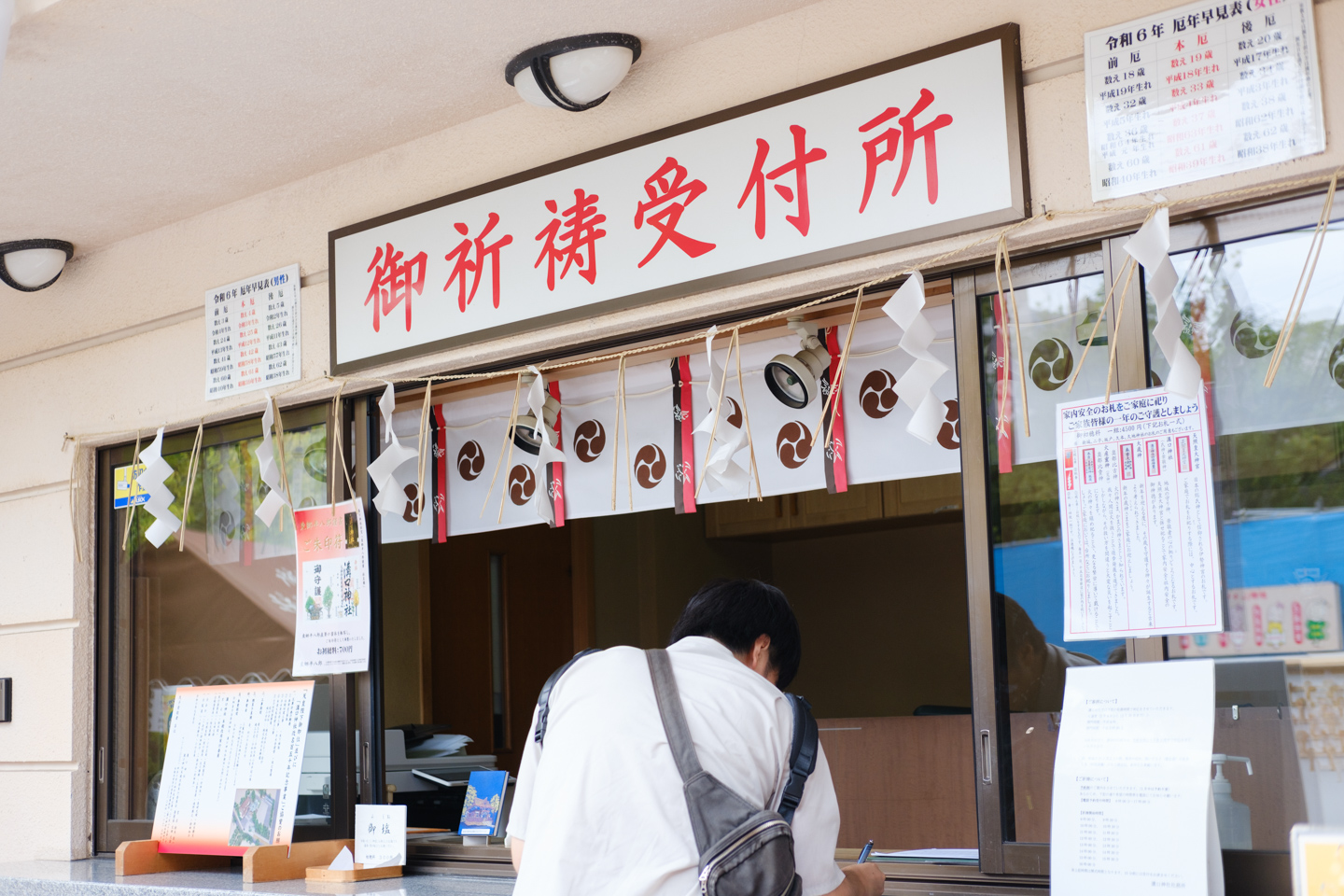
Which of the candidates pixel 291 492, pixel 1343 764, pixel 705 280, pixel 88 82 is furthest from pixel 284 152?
pixel 1343 764

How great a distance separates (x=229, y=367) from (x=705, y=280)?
1.80 m

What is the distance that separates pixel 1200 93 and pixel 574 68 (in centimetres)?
144

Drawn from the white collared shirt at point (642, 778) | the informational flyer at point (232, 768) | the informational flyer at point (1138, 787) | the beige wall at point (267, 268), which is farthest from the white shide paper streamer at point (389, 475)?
the informational flyer at point (1138, 787)

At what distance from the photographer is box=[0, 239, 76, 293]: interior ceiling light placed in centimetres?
429

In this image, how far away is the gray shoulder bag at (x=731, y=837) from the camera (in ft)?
6.31

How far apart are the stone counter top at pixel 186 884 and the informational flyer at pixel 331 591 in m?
0.61

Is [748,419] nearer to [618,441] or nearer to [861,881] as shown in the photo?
[618,441]

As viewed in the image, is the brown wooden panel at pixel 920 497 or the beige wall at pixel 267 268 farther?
the brown wooden panel at pixel 920 497

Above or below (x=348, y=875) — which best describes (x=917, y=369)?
above

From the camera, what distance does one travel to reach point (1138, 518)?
2.37 metres

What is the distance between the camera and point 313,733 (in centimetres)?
369

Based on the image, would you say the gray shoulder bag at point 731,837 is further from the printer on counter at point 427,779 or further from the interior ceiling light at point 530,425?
the printer on counter at point 427,779

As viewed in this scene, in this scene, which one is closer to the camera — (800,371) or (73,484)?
(800,371)

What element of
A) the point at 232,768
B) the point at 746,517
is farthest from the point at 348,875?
the point at 746,517
